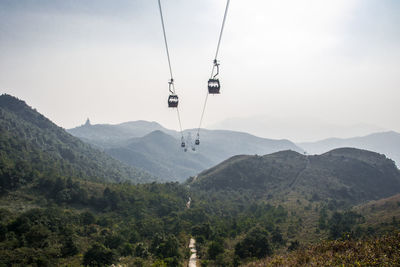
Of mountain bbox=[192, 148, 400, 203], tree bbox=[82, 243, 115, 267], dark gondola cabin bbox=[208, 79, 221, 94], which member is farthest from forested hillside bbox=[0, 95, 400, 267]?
dark gondola cabin bbox=[208, 79, 221, 94]

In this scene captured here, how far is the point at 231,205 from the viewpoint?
3910 inches

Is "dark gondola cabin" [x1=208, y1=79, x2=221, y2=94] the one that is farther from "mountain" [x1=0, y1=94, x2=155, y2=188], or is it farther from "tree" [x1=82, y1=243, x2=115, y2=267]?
"mountain" [x1=0, y1=94, x2=155, y2=188]

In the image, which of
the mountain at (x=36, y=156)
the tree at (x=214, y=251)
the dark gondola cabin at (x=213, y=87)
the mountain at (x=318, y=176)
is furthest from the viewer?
the mountain at (x=318, y=176)

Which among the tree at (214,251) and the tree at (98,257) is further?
the tree at (214,251)

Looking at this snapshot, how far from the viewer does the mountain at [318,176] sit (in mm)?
110188

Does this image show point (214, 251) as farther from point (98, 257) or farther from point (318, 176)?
point (318, 176)

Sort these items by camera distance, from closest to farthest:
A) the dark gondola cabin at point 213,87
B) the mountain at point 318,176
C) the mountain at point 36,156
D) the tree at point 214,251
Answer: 1. the dark gondola cabin at point 213,87
2. the tree at point 214,251
3. the mountain at point 36,156
4. the mountain at point 318,176

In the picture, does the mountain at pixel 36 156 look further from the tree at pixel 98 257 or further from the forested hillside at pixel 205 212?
the tree at pixel 98 257

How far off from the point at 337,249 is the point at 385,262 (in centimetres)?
632

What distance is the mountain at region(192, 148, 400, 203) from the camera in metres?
110

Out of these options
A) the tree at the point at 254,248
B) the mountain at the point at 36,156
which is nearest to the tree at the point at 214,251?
the tree at the point at 254,248

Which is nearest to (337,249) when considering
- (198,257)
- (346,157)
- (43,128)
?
(198,257)

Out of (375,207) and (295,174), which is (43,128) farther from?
(375,207)

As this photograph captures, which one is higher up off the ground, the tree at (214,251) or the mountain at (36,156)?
the mountain at (36,156)
